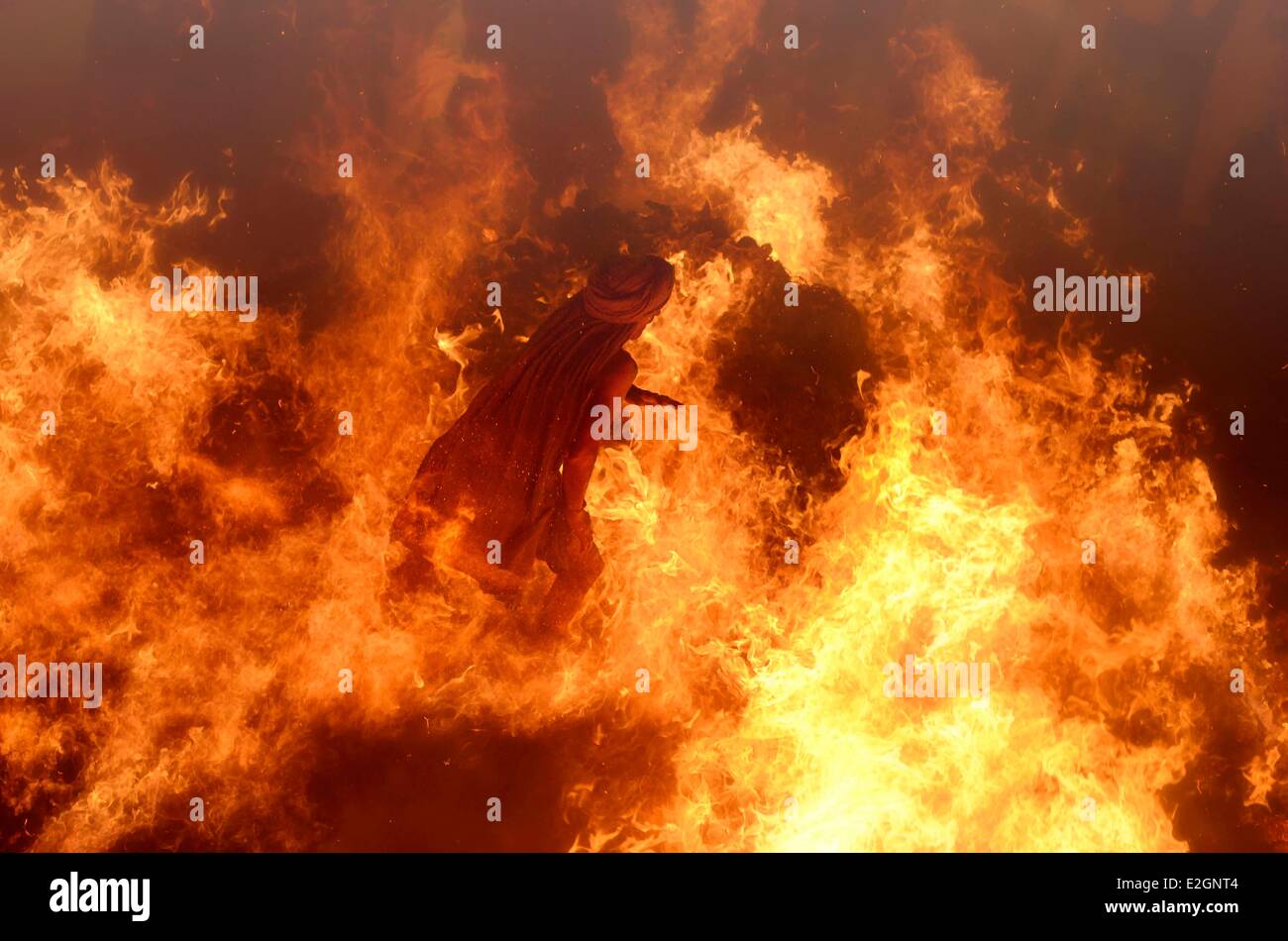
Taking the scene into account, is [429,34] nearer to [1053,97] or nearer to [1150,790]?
[1053,97]

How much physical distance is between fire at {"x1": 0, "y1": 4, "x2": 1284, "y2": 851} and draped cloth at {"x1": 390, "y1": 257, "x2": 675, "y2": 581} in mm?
209

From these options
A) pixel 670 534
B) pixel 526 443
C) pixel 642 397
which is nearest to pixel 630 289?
pixel 642 397

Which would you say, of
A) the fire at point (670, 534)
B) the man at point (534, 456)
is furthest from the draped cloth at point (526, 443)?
the fire at point (670, 534)

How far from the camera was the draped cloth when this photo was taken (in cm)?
623

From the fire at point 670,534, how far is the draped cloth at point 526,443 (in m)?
0.21

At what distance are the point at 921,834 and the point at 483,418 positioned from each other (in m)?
4.17

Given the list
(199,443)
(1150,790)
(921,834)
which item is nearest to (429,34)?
(199,443)

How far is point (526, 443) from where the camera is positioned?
6230mm

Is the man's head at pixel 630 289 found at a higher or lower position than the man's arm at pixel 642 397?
higher

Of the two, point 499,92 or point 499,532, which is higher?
point 499,92

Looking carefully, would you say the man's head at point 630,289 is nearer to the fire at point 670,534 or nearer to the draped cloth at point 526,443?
the draped cloth at point 526,443

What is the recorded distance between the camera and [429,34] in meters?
6.44

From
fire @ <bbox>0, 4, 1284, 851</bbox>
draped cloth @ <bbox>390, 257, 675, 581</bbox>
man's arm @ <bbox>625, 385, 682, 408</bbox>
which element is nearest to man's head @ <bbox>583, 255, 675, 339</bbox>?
draped cloth @ <bbox>390, 257, 675, 581</bbox>

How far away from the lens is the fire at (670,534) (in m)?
6.28
